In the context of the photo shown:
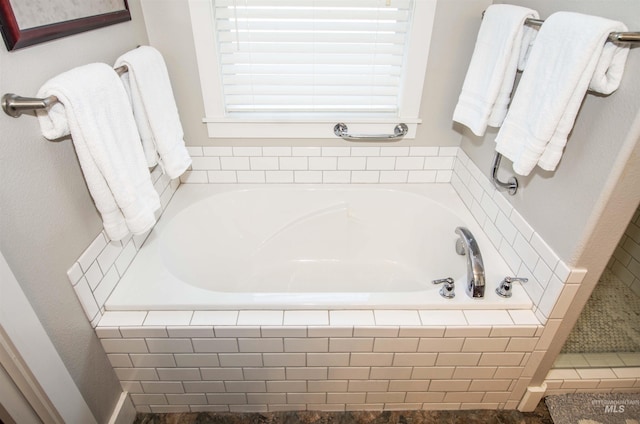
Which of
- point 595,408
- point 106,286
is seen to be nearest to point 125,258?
point 106,286

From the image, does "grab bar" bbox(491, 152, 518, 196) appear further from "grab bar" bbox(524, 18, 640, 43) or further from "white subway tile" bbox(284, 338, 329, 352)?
"white subway tile" bbox(284, 338, 329, 352)

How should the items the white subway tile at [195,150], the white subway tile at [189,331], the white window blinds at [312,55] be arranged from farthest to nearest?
1. the white subway tile at [195,150]
2. the white window blinds at [312,55]
3. the white subway tile at [189,331]

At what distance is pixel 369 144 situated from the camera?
1.95m

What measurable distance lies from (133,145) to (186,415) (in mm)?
1117

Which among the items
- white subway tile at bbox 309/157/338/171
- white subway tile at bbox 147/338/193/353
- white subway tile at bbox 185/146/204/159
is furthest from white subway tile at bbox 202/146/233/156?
white subway tile at bbox 147/338/193/353

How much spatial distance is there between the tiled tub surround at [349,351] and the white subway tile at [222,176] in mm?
720

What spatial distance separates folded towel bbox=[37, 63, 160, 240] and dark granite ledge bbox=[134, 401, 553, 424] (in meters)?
0.87

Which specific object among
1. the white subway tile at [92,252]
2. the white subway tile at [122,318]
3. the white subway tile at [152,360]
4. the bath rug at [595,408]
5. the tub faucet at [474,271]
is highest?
the white subway tile at [92,252]

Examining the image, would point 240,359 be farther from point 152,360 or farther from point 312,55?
point 312,55

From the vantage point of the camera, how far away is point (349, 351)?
131cm

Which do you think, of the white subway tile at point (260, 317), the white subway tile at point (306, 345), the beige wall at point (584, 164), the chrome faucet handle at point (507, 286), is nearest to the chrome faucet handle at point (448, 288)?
the chrome faucet handle at point (507, 286)

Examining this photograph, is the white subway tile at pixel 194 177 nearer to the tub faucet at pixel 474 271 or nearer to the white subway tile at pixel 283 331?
the white subway tile at pixel 283 331

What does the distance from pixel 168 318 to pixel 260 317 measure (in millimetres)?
320

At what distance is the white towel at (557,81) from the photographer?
932 mm
